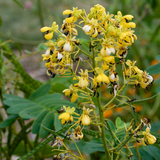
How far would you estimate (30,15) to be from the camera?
357cm

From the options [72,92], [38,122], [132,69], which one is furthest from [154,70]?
[38,122]

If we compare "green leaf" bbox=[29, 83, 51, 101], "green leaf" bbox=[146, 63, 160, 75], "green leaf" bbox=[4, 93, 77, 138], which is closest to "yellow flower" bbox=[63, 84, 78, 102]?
"green leaf" bbox=[4, 93, 77, 138]

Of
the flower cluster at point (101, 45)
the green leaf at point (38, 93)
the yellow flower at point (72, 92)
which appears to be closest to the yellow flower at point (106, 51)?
the flower cluster at point (101, 45)

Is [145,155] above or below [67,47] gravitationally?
below

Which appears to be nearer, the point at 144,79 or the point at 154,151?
the point at 144,79

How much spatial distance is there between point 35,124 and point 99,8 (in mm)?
454

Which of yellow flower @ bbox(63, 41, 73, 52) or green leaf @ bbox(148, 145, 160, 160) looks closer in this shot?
yellow flower @ bbox(63, 41, 73, 52)

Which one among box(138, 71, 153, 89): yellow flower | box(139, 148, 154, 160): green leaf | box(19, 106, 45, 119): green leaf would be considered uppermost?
box(138, 71, 153, 89): yellow flower

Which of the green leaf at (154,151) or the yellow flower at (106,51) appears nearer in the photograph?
the yellow flower at (106,51)

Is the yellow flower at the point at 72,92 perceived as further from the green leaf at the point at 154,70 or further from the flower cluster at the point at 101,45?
the green leaf at the point at 154,70

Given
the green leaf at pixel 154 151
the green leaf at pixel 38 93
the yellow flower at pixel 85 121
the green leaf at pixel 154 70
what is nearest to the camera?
the yellow flower at pixel 85 121

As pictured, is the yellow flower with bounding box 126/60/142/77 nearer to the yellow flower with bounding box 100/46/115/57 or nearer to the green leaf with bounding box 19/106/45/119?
the yellow flower with bounding box 100/46/115/57

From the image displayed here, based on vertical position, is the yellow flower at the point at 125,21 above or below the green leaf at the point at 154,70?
above

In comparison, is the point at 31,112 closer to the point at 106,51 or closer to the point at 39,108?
the point at 39,108
